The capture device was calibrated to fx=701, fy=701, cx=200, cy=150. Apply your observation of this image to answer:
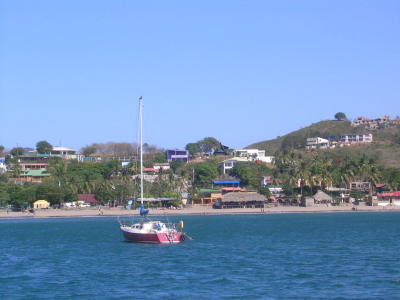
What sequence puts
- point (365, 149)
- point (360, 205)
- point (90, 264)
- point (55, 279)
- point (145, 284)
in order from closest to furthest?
point (145, 284) → point (55, 279) → point (90, 264) → point (360, 205) → point (365, 149)

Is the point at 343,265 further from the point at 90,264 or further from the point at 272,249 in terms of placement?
the point at 90,264

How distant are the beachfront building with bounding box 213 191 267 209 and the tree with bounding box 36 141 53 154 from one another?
81532mm

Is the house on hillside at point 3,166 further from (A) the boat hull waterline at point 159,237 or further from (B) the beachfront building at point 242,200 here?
(A) the boat hull waterline at point 159,237

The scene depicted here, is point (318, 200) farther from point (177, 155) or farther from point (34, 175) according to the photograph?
point (177, 155)

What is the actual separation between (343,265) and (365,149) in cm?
15376

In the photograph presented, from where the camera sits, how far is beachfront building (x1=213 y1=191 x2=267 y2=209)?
127 m

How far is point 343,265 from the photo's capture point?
44.6 meters

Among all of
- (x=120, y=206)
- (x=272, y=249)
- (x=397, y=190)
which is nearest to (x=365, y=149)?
(x=397, y=190)

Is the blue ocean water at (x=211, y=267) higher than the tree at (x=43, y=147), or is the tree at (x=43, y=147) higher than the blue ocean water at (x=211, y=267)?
the tree at (x=43, y=147)

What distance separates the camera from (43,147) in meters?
196

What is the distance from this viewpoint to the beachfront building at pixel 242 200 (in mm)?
127062

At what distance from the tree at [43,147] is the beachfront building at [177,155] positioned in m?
33.1

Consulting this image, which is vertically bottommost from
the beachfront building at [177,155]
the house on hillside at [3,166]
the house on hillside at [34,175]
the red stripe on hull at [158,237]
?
the red stripe on hull at [158,237]

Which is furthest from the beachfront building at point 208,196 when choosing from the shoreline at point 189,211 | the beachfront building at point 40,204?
the beachfront building at point 40,204
